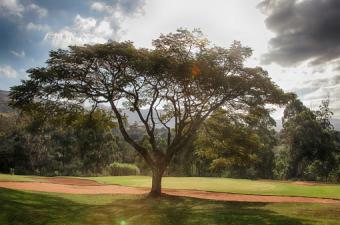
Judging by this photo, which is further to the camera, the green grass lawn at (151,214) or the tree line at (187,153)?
the tree line at (187,153)

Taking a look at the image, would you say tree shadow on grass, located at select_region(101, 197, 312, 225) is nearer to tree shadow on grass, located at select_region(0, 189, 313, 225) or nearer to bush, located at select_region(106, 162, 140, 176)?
tree shadow on grass, located at select_region(0, 189, 313, 225)

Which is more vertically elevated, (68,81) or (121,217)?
(68,81)

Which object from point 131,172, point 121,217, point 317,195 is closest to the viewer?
point 121,217

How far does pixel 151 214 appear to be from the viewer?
56.3 feet

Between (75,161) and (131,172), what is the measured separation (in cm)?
1542

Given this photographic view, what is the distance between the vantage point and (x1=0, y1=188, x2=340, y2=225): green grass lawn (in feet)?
49.2

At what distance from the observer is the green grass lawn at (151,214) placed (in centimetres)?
1500

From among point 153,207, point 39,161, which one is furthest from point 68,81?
point 39,161

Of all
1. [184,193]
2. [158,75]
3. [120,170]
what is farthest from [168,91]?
[120,170]

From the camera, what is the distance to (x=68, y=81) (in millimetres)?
24531

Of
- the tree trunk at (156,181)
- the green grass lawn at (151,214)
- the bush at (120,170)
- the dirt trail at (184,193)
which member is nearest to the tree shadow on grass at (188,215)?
the green grass lawn at (151,214)

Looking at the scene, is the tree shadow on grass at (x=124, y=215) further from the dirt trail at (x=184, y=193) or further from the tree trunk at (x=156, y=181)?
the dirt trail at (x=184, y=193)

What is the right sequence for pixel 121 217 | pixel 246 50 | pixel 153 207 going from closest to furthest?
pixel 121 217 → pixel 153 207 → pixel 246 50

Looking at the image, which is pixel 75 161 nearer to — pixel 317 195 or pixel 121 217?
pixel 317 195
